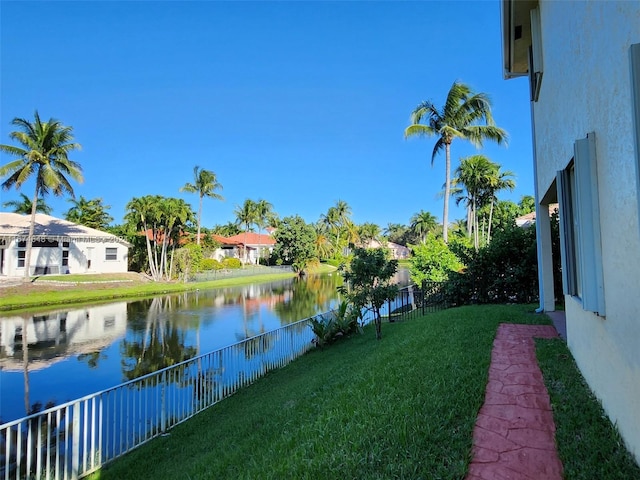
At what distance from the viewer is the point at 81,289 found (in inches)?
892

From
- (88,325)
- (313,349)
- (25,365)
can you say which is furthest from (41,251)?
(313,349)

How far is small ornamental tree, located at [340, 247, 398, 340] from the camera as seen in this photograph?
9734 millimetres

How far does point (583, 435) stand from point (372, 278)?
7138 millimetres

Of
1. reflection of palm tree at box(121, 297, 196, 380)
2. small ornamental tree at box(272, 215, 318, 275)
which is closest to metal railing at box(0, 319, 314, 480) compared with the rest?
reflection of palm tree at box(121, 297, 196, 380)

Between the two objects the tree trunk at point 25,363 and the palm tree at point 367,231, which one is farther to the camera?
the palm tree at point 367,231

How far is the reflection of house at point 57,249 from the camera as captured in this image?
84.0 ft

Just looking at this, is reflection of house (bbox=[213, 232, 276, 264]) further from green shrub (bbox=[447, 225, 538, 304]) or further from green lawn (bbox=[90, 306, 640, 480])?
green lawn (bbox=[90, 306, 640, 480])

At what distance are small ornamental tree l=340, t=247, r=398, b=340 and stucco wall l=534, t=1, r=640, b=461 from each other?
5985 mm

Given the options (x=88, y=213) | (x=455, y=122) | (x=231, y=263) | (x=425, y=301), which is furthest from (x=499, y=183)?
(x=88, y=213)

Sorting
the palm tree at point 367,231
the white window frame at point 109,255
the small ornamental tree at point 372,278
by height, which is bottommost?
the small ornamental tree at point 372,278

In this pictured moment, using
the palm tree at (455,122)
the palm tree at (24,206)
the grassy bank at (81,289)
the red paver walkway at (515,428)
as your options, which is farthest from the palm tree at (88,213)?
the red paver walkway at (515,428)

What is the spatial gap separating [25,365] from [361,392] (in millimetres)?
A: 10322

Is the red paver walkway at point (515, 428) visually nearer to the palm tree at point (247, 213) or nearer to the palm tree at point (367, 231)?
the palm tree at point (247, 213)

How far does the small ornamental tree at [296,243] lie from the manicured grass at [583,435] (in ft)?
133
